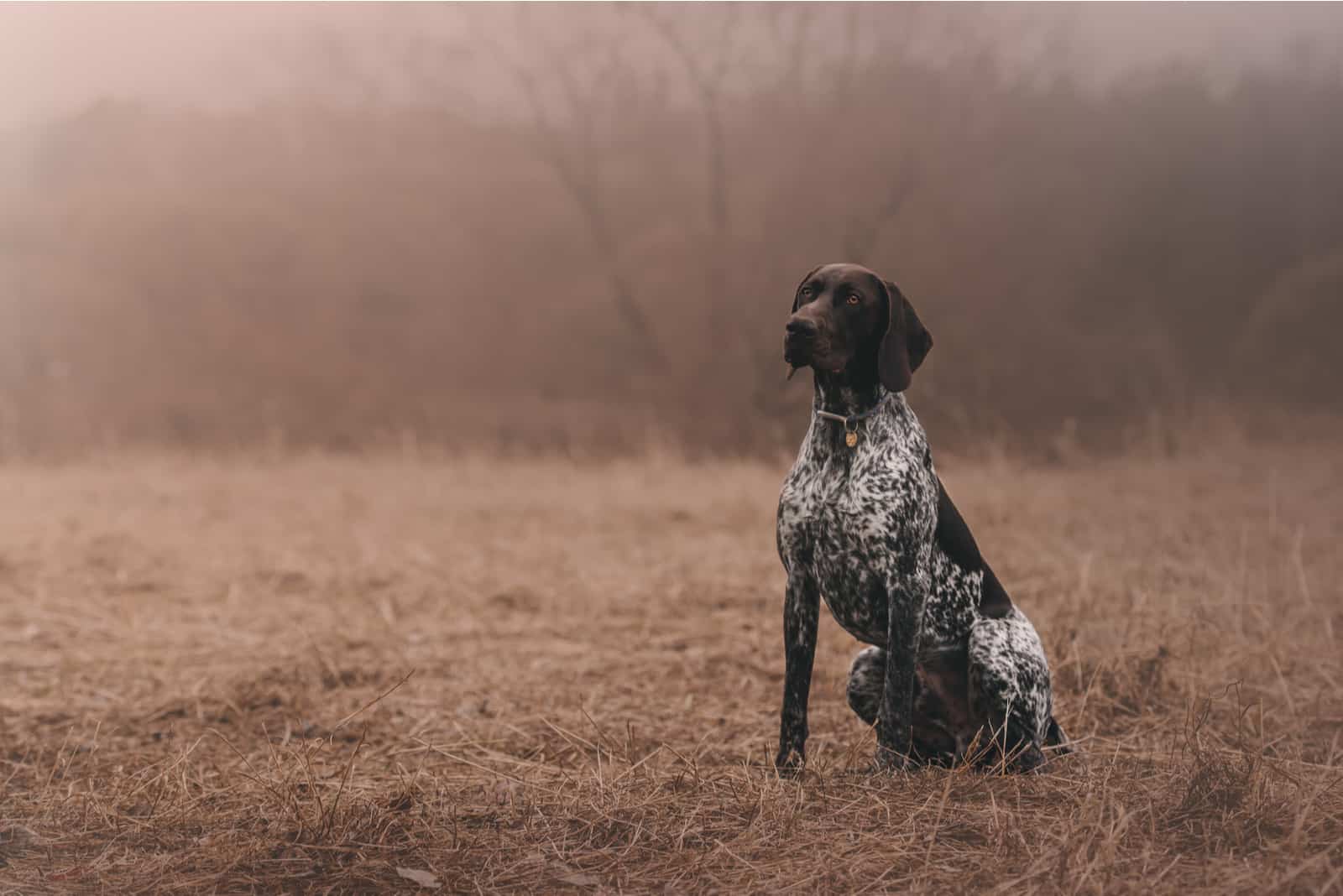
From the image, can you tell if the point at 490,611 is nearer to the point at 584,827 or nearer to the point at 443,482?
the point at 584,827

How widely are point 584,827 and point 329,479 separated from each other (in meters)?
8.74

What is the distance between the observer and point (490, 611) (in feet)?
20.9

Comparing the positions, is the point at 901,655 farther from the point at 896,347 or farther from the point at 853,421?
the point at 896,347

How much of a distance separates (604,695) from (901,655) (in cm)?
209

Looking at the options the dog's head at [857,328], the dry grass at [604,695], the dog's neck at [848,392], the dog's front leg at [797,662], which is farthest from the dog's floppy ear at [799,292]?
the dry grass at [604,695]

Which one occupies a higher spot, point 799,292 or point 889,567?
point 799,292

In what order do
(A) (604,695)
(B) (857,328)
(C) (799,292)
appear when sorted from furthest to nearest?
(A) (604,695) → (C) (799,292) → (B) (857,328)

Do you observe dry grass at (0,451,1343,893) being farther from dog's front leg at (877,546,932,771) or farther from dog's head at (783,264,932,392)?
dog's head at (783,264,932,392)

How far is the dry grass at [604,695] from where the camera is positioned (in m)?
2.62

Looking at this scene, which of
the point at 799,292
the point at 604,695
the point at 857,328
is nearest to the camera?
the point at 857,328

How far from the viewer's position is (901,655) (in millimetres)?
2939

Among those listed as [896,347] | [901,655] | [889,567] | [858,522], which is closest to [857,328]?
[896,347]

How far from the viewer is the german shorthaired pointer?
9.60 feet


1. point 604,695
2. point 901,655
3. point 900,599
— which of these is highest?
point 900,599
